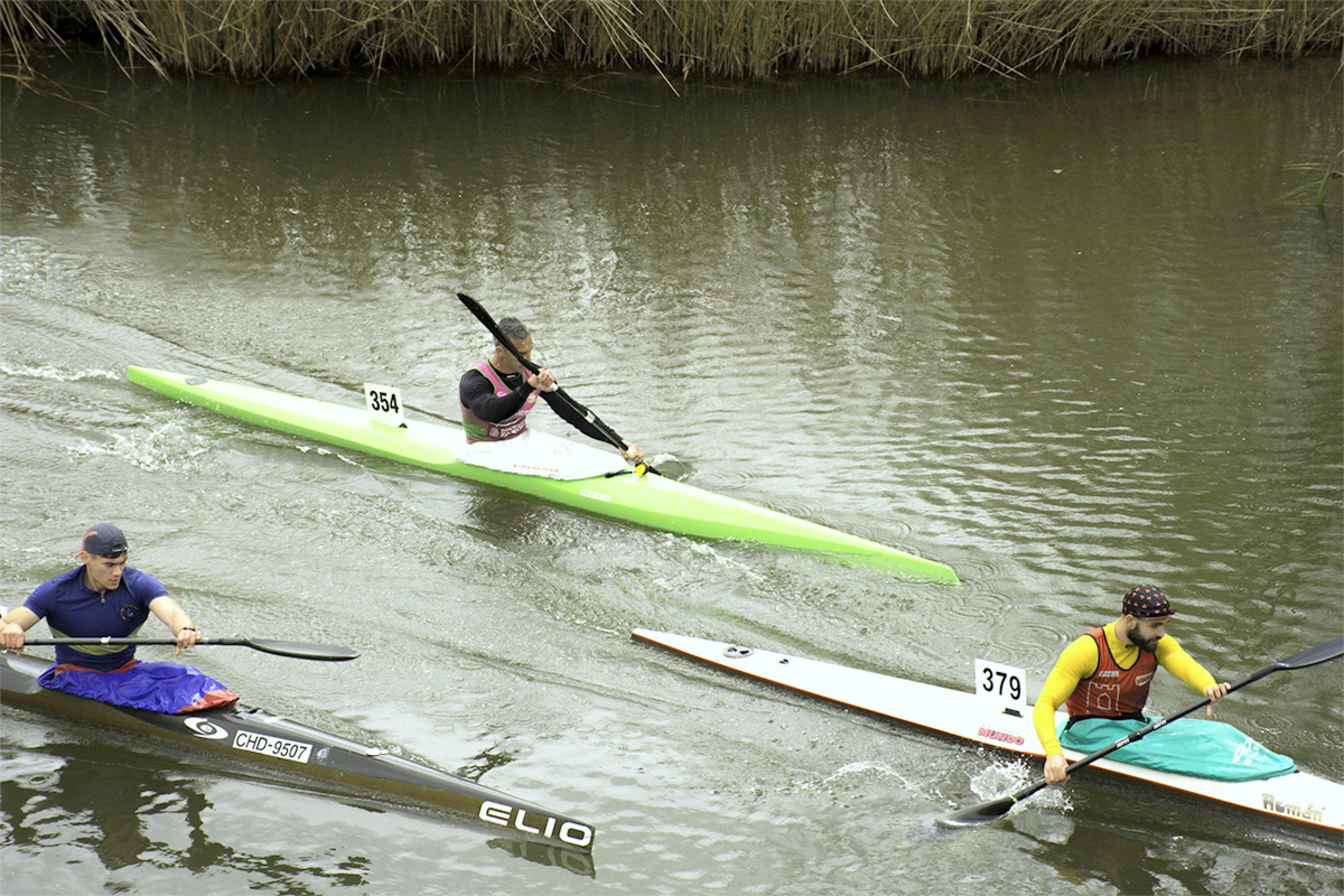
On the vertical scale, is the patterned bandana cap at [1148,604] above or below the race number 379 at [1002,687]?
above

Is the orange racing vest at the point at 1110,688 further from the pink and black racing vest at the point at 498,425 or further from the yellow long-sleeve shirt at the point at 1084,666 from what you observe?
the pink and black racing vest at the point at 498,425

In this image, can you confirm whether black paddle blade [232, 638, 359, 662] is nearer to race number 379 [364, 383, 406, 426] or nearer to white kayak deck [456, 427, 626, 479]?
white kayak deck [456, 427, 626, 479]

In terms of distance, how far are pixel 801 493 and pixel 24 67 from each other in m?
15.1

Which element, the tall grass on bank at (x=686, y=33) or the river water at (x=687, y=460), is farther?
the tall grass on bank at (x=686, y=33)

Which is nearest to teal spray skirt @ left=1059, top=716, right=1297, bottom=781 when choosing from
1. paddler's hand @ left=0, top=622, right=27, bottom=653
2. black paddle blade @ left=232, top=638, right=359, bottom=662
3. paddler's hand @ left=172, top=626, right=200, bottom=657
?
black paddle blade @ left=232, top=638, right=359, bottom=662

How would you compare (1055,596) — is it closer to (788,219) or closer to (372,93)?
(788,219)

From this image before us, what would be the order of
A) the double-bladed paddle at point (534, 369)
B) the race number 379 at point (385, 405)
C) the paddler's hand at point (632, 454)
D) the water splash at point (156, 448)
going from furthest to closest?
the race number 379 at point (385, 405) < the water splash at point (156, 448) < the paddler's hand at point (632, 454) < the double-bladed paddle at point (534, 369)

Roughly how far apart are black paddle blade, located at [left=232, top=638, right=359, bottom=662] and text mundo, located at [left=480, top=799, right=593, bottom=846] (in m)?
0.93

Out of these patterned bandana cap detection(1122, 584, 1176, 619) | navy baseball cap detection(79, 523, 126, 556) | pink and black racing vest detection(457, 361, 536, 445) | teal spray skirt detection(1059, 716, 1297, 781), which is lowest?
teal spray skirt detection(1059, 716, 1297, 781)

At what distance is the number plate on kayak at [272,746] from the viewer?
16.9ft

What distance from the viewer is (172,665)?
5477 millimetres

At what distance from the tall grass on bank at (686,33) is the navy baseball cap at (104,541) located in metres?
12.0

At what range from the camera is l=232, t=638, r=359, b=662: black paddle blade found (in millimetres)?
5246

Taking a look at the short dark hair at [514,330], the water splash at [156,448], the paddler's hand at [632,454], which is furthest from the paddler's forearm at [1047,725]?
the water splash at [156,448]
